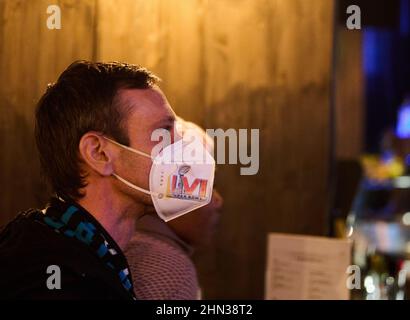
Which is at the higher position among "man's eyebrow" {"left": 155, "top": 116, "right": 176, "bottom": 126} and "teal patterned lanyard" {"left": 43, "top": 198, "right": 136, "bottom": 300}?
"man's eyebrow" {"left": 155, "top": 116, "right": 176, "bottom": 126}

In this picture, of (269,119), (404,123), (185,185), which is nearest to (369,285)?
(269,119)

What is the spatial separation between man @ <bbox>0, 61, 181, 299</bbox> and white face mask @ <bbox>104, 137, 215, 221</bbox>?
3cm

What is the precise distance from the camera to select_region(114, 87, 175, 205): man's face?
177 cm

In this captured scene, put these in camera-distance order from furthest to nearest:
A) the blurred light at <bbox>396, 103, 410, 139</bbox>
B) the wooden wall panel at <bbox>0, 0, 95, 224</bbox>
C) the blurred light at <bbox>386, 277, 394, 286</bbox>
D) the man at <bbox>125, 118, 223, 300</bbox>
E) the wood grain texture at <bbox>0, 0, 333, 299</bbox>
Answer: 1. the blurred light at <bbox>396, 103, 410, 139</bbox>
2. the blurred light at <bbox>386, 277, 394, 286</bbox>
3. the wood grain texture at <bbox>0, 0, 333, 299</bbox>
4. the wooden wall panel at <bbox>0, 0, 95, 224</bbox>
5. the man at <bbox>125, 118, 223, 300</bbox>

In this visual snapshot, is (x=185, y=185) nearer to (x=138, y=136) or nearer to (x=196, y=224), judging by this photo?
(x=138, y=136)

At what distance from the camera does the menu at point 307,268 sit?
2.44 m

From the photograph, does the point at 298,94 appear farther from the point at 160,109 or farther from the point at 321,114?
the point at 160,109

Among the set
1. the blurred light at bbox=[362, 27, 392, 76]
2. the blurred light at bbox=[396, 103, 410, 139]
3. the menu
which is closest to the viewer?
the menu

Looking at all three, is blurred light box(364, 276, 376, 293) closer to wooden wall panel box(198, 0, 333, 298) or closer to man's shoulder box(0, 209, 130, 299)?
wooden wall panel box(198, 0, 333, 298)

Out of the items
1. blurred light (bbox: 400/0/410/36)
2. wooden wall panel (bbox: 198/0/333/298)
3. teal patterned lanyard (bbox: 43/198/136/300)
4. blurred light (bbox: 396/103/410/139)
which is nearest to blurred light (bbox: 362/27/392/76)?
blurred light (bbox: 396/103/410/139)

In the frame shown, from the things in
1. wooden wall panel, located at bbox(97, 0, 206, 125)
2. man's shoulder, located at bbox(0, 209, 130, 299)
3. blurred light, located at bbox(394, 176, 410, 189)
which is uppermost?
wooden wall panel, located at bbox(97, 0, 206, 125)

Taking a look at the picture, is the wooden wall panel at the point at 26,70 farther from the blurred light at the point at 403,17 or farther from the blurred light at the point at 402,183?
the blurred light at the point at 402,183

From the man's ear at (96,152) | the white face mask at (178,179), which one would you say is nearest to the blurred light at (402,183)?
the white face mask at (178,179)

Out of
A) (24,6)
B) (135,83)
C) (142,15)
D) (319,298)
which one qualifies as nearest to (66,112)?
(135,83)
